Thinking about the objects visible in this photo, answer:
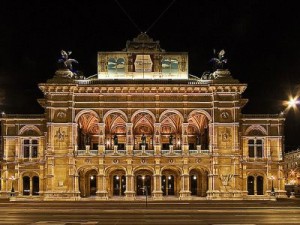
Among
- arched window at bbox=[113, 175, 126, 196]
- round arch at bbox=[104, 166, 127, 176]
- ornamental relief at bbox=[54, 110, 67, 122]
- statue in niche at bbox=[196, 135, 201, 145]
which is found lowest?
arched window at bbox=[113, 175, 126, 196]

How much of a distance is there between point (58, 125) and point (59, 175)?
6673 mm

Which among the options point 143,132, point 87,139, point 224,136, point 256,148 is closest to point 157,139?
point 224,136

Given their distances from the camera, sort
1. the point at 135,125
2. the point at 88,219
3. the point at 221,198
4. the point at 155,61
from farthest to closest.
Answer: the point at 135,125
the point at 155,61
the point at 221,198
the point at 88,219

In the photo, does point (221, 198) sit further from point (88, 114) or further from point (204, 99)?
point (88, 114)

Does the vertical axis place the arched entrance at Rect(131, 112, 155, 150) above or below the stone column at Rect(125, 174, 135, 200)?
above

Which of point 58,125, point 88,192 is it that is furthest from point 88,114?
point 88,192

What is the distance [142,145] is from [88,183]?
9919mm

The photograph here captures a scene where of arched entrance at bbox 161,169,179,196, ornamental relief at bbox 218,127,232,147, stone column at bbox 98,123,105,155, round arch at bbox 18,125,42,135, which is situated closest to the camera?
stone column at bbox 98,123,105,155

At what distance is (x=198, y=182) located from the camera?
3339 inches

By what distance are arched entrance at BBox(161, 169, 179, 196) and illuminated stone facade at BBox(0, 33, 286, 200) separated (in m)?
0.14

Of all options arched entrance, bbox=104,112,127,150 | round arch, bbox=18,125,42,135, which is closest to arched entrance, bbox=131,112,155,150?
arched entrance, bbox=104,112,127,150

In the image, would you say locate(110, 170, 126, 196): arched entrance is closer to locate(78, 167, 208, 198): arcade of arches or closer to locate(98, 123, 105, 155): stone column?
locate(78, 167, 208, 198): arcade of arches

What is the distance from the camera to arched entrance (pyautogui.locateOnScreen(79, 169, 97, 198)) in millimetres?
82062

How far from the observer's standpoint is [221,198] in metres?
77.9
